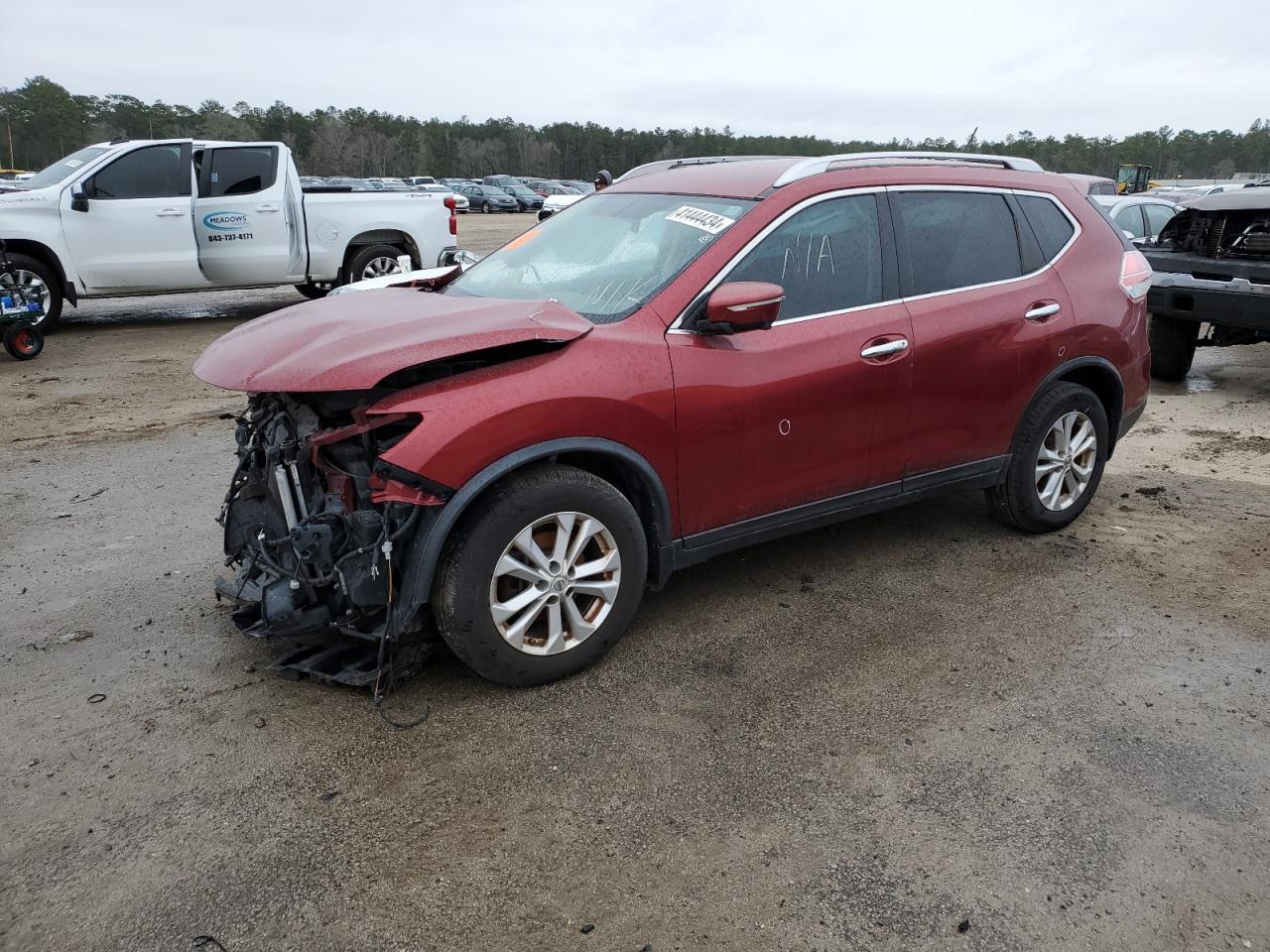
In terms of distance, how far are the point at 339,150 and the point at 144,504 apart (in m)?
101

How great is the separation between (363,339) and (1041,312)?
3.05m

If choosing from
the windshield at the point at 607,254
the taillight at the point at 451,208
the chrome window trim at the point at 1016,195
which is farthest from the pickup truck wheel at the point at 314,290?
the chrome window trim at the point at 1016,195

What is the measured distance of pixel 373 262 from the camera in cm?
1170

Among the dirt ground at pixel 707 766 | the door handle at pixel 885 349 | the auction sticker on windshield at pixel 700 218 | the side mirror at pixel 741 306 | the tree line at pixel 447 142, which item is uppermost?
the tree line at pixel 447 142

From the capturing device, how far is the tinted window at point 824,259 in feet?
12.1

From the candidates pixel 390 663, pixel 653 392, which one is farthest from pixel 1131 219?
pixel 390 663

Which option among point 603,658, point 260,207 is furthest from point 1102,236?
point 260,207

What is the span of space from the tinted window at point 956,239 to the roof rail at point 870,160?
0.21 metres

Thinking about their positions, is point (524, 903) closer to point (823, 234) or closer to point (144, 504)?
point (823, 234)

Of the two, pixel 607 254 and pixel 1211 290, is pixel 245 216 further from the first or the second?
pixel 1211 290

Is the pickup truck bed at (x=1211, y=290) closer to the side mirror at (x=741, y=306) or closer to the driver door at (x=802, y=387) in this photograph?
the driver door at (x=802, y=387)

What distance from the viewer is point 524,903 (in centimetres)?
240

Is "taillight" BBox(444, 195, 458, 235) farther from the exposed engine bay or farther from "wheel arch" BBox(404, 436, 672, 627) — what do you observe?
"wheel arch" BBox(404, 436, 672, 627)

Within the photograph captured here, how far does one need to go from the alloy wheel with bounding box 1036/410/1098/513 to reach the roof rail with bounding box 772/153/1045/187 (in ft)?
4.10
